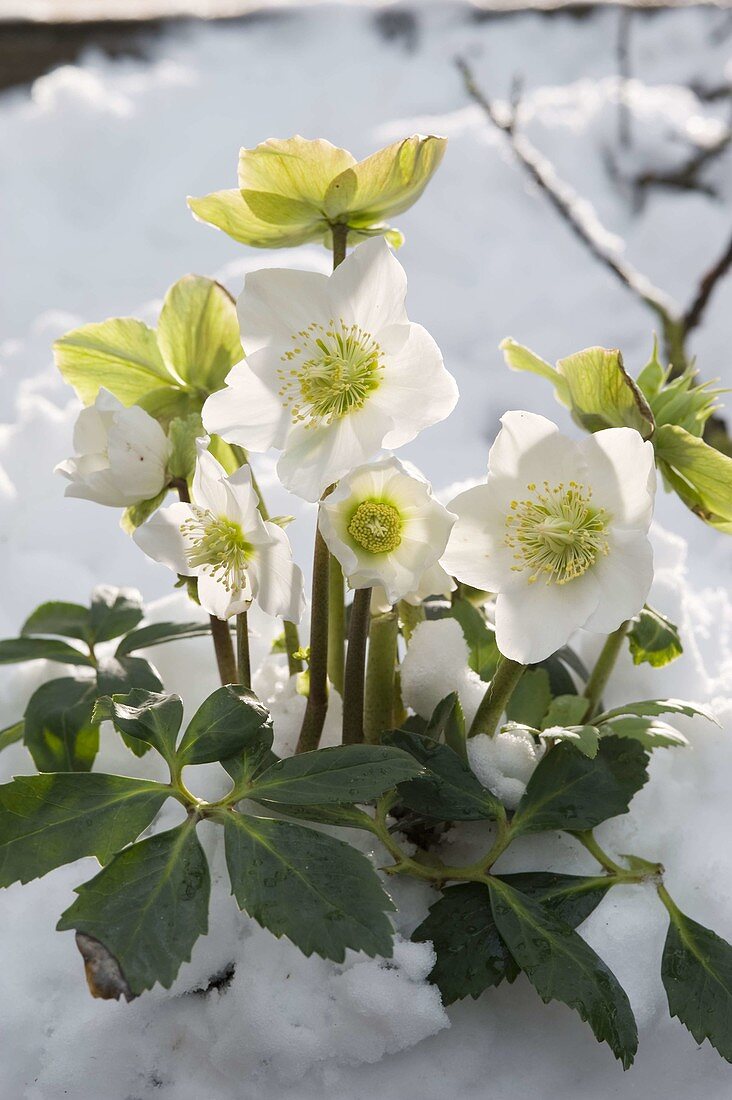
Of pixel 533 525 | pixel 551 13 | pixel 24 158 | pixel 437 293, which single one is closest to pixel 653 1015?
pixel 533 525

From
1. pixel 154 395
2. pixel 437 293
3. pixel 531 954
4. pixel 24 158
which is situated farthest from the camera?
pixel 24 158

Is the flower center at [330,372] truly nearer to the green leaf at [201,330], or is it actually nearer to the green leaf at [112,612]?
the green leaf at [201,330]

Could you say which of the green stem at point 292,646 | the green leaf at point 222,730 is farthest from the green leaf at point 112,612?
the green leaf at point 222,730

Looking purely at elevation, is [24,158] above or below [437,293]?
above

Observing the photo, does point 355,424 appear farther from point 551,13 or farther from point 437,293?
point 551,13

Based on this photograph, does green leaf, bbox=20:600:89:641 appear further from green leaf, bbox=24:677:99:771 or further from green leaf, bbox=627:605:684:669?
green leaf, bbox=627:605:684:669

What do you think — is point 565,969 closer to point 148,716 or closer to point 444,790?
point 444,790

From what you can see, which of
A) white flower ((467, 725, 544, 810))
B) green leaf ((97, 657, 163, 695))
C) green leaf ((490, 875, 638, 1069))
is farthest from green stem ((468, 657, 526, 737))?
green leaf ((97, 657, 163, 695))
